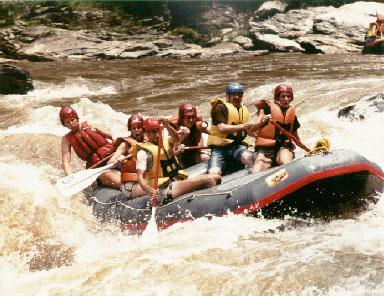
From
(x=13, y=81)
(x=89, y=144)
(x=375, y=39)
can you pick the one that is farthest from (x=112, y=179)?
(x=375, y=39)

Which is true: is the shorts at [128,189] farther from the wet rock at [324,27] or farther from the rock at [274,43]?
the rock at [274,43]

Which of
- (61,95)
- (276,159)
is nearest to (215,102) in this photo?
(276,159)

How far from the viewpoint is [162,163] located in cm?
541

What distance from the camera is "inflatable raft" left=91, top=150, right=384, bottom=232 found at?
475 cm

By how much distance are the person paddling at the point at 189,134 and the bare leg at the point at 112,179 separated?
28.0 inches

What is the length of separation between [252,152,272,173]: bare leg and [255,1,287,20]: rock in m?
23.4

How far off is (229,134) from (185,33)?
75.8ft

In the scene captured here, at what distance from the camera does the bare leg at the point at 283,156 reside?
5644 millimetres

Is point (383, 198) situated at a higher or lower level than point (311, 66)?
higher

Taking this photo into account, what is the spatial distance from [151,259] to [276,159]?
6.49 feet

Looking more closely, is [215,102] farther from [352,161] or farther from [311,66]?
[311,66]

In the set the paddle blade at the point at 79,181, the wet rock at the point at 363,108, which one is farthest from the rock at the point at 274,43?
the paddle blade at the point at 79,181

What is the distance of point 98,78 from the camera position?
715 inches

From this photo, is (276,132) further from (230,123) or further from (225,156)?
(225,156)
